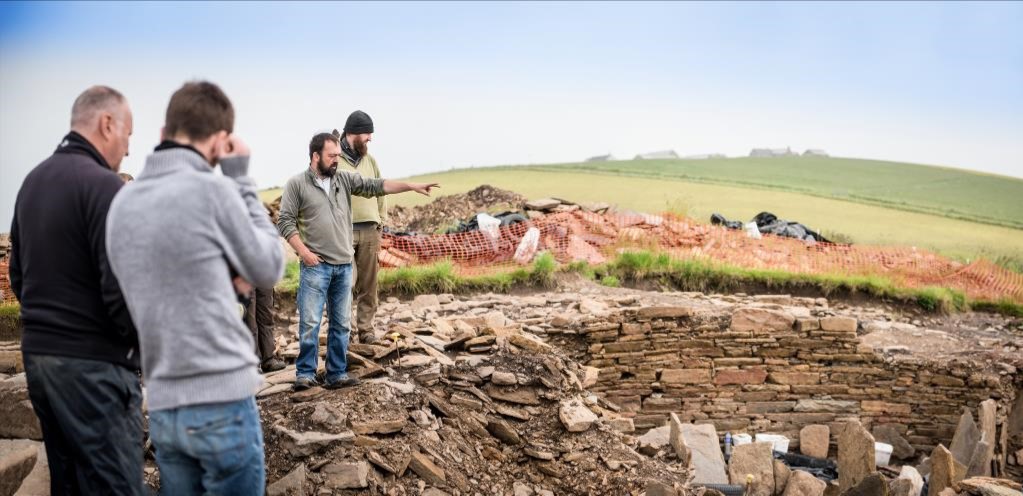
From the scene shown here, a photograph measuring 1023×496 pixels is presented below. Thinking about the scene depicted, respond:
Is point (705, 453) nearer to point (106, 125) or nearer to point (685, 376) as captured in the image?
point (685, 376)

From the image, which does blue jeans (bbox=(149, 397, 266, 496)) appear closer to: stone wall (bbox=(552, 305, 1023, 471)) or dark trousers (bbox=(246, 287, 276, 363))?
dark trousers (bbox=(246, 287, 276, 363))

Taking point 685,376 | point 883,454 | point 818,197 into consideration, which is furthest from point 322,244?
point 818,197

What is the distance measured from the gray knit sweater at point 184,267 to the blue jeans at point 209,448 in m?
0.06

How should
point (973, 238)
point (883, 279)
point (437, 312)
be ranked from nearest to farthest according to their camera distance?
point (437, 312) < point (883, 279) < point (973, 238)

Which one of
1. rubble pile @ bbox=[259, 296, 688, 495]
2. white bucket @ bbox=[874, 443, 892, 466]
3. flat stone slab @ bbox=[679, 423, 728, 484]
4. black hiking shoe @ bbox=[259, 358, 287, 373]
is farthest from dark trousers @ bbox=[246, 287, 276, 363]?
white bucket @ bbox=[874, 443, 892, 466]

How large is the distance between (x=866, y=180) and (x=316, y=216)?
30513mm

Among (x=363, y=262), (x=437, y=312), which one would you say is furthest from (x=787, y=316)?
(x=363, y=262)

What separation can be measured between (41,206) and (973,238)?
18.5 meters

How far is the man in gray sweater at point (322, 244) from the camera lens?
231 inches

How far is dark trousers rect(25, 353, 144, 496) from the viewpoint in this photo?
10.8 ft

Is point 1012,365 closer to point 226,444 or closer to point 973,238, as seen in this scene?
point 973,238

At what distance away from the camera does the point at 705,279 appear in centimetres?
1312

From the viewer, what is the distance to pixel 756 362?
10.9 metres

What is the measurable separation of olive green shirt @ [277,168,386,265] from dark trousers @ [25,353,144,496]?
8.25 feet
